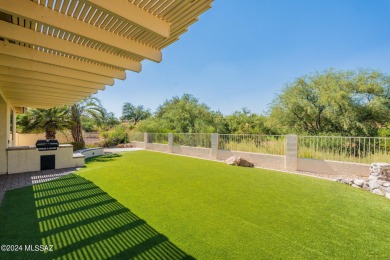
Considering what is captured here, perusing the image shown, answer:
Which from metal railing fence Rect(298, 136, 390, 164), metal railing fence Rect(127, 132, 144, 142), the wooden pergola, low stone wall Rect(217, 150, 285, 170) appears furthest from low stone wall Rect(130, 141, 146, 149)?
the wooden pergola

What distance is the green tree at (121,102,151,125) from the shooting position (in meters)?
55.0

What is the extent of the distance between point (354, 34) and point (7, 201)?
67.9ft

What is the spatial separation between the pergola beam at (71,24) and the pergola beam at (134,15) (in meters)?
0.02

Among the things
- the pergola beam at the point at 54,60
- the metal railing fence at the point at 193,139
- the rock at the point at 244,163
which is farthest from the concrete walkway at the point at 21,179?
the metal railing fence at the point at 193,139

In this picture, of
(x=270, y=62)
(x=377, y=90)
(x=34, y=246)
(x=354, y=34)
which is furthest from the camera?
(x=270, y=62)

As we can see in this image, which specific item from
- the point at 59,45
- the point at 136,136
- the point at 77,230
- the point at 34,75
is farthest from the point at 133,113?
the point at 77,230

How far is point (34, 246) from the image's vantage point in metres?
2.94

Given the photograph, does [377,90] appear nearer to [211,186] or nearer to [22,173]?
[211,186]

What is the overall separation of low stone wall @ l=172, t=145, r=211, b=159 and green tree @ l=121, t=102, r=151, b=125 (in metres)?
39.7

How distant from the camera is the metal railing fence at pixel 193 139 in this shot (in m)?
14.4

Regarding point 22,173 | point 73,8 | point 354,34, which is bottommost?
point 22,173

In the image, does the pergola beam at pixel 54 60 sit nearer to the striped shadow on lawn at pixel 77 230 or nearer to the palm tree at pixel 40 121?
the striped shadow on lawn at pixel 77 230

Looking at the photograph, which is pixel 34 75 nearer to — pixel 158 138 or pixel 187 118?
pixel 158 138

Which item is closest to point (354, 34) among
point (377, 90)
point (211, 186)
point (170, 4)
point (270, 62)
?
point (377, 90)
